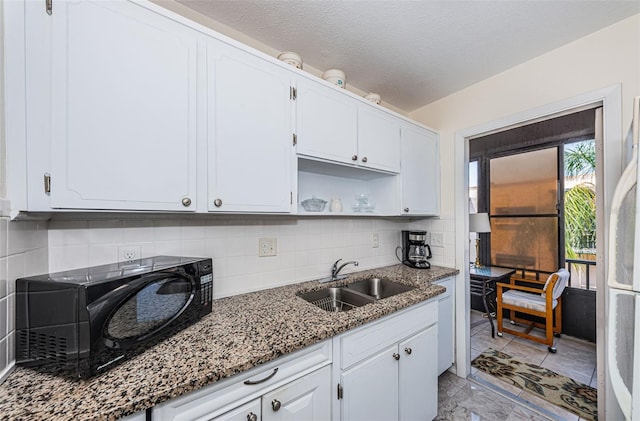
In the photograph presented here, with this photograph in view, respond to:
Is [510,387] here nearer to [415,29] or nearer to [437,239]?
[437,239]

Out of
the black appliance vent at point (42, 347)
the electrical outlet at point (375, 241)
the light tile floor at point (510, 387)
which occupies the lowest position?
the light tile floor at point (510, 387)

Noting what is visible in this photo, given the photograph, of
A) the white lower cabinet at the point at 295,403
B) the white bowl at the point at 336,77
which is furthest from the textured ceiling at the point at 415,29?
the white lower cabinet at the point at 295,403

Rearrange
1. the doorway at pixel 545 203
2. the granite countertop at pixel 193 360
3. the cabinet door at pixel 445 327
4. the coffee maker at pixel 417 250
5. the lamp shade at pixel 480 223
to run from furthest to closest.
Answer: the lamp shade at pixel 480 223
the doorway at pixel 545 203
the coffee maker at pixel 417 250
the cabinet door at pixel 445 327
the granite countertop at pixel 193 360

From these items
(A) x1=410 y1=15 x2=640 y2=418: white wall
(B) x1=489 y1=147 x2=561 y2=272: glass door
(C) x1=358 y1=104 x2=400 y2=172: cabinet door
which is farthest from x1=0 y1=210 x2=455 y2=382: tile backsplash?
(B) x1=489 y1=147 x2=561 y2=272: glass door

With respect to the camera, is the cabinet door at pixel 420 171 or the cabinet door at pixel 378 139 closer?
the cabinet door at pixel 378 139

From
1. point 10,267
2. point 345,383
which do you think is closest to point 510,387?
point 345,383

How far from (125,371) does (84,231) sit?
67 cm

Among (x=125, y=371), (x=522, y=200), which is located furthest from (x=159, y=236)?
(x=522, y=200)

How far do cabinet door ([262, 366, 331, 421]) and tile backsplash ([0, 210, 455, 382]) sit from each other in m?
0.65

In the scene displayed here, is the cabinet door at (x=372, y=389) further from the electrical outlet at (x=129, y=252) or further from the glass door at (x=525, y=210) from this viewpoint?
the glass door at (x=525, y=210)

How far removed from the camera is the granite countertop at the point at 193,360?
630mm

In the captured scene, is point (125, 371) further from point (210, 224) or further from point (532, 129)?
point (532, 129)

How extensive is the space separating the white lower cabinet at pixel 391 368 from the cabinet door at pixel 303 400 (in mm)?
73

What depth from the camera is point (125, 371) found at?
75cm
